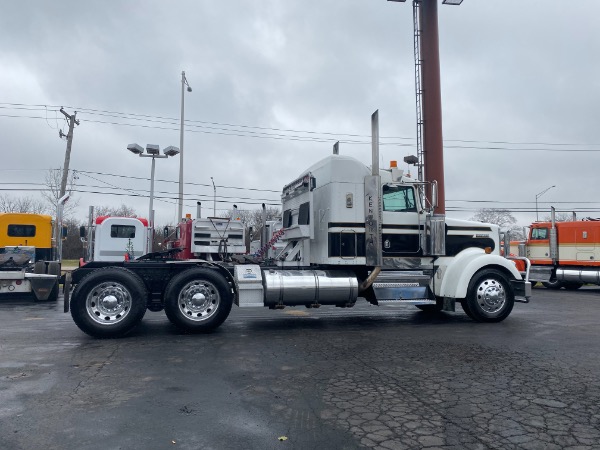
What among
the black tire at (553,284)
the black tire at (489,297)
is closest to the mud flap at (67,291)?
the black tire at (489,297)

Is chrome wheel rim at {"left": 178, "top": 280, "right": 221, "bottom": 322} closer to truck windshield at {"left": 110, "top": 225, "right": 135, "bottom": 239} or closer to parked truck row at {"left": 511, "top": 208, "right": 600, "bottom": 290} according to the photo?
truck windshield at {"left": 110, "top": 225, "right": 135, "bottom": 239}

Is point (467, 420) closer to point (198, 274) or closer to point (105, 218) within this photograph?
point (198, 274)

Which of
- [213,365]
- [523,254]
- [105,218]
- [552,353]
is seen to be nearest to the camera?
[213,365]

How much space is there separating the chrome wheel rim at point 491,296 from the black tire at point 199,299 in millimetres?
4999

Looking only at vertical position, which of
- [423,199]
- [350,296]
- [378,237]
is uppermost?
[423,199]

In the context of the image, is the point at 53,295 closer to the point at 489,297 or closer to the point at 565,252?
the point at 489,297

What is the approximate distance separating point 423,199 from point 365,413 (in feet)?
21.3

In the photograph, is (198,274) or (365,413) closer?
(365,413)

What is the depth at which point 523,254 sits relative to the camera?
72.5 ft

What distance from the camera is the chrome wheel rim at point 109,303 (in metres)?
8.20

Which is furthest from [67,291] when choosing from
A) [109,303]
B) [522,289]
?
[522,289]

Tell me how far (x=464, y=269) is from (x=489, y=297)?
30.3 inches

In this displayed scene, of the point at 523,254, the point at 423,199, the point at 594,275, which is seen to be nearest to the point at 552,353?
the point at 423,199

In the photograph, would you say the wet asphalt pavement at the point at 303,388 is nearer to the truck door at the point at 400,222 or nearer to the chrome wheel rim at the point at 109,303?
the chrome wheel rim at the point at 109,303
